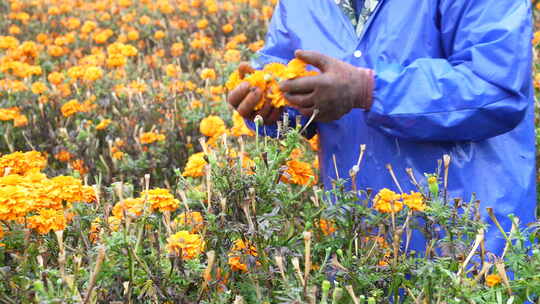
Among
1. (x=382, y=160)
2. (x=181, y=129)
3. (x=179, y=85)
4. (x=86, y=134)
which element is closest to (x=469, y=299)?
(x=382, y=160)

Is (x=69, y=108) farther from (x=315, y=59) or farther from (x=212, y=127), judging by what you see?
(x=315, y=59)

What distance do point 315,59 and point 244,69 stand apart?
34 centimetres

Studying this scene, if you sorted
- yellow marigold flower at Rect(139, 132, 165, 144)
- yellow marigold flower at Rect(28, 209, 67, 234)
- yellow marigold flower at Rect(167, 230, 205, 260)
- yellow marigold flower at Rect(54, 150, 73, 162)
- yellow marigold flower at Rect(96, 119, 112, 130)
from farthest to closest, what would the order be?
1. yellow marigold flower at Rect(96, 119, 112, 130)
2. yellow marigold flower at Rect(139, 132, 165, 144)
3. yellow marigold flower at Rect(54, 150, 73, 162)
4. yellow marigold flower at Rect(28, 209, 67, 234)
5. yellow marigold flower at Rect(167, 230, 205, 260)

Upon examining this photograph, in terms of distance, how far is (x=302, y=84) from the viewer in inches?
65.9

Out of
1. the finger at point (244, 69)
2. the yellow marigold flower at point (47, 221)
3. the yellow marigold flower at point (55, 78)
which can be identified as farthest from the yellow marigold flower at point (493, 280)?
the yellow marigold flower at point (55, 78)

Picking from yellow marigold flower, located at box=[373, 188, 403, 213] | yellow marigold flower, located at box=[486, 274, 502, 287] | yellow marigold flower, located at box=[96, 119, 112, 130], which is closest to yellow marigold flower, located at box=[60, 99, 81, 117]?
yellow marigold flower, located at box=[96, 119, 112, 130]

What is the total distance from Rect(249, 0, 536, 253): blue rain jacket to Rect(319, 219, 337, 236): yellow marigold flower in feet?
0.84

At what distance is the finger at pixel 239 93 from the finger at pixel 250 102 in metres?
0.02

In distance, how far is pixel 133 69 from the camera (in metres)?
4.94

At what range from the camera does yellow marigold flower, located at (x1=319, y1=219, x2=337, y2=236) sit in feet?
5.89

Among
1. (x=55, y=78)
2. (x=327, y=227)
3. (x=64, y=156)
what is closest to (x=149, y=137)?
(x=64, y=156)

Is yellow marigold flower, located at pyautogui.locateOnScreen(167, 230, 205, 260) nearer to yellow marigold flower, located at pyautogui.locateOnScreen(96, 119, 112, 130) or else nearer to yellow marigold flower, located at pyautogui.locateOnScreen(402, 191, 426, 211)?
yellow marigold flower, located at pyautogui.locateOnScreen(402, 191, 426, 211)

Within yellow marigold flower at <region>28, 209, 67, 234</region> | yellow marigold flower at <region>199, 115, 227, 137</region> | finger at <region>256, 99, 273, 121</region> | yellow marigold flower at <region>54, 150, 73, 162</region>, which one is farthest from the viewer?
yellow marigold flower at <region>54, 150, 73, 162</region>

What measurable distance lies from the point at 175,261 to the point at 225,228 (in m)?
0.15
